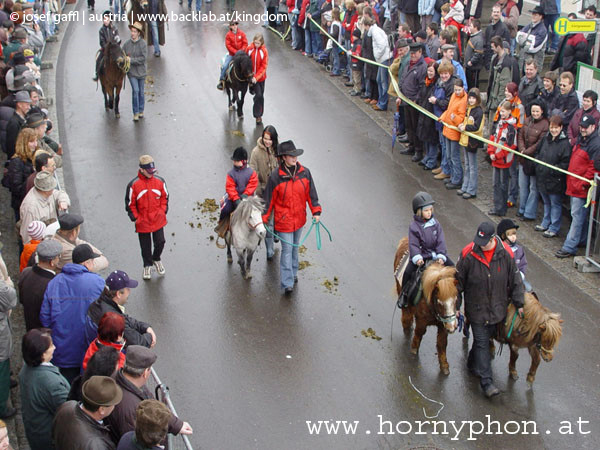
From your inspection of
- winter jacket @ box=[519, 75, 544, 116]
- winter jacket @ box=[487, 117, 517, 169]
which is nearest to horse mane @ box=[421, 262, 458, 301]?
winter jacket @ box=[487, 117, 517, 169]

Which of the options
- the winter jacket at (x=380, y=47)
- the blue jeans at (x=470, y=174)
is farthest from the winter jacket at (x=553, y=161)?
the winter jacket at (x=380, y=47)

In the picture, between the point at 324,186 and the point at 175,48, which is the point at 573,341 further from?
the point at 175,48

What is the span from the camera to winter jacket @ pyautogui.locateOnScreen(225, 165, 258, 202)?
1159cm

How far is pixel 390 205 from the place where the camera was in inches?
551

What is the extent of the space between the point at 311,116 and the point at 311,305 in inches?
317

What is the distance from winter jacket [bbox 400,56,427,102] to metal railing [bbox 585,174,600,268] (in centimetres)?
487

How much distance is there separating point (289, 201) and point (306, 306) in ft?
4.88

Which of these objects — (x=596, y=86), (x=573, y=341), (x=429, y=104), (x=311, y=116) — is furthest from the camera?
(x=311, y=116)

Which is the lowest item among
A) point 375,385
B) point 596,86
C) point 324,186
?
point 375,385

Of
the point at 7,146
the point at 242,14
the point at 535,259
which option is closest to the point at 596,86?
the point at 535,259

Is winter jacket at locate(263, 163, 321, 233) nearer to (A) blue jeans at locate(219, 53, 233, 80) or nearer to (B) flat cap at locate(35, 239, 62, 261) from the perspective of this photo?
(B) flat cap at locate(35, 239, 62, 261)

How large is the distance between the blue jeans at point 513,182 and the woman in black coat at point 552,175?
0.73m

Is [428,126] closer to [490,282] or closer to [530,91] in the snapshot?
[530,91]

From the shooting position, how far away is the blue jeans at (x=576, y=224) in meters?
12.3
